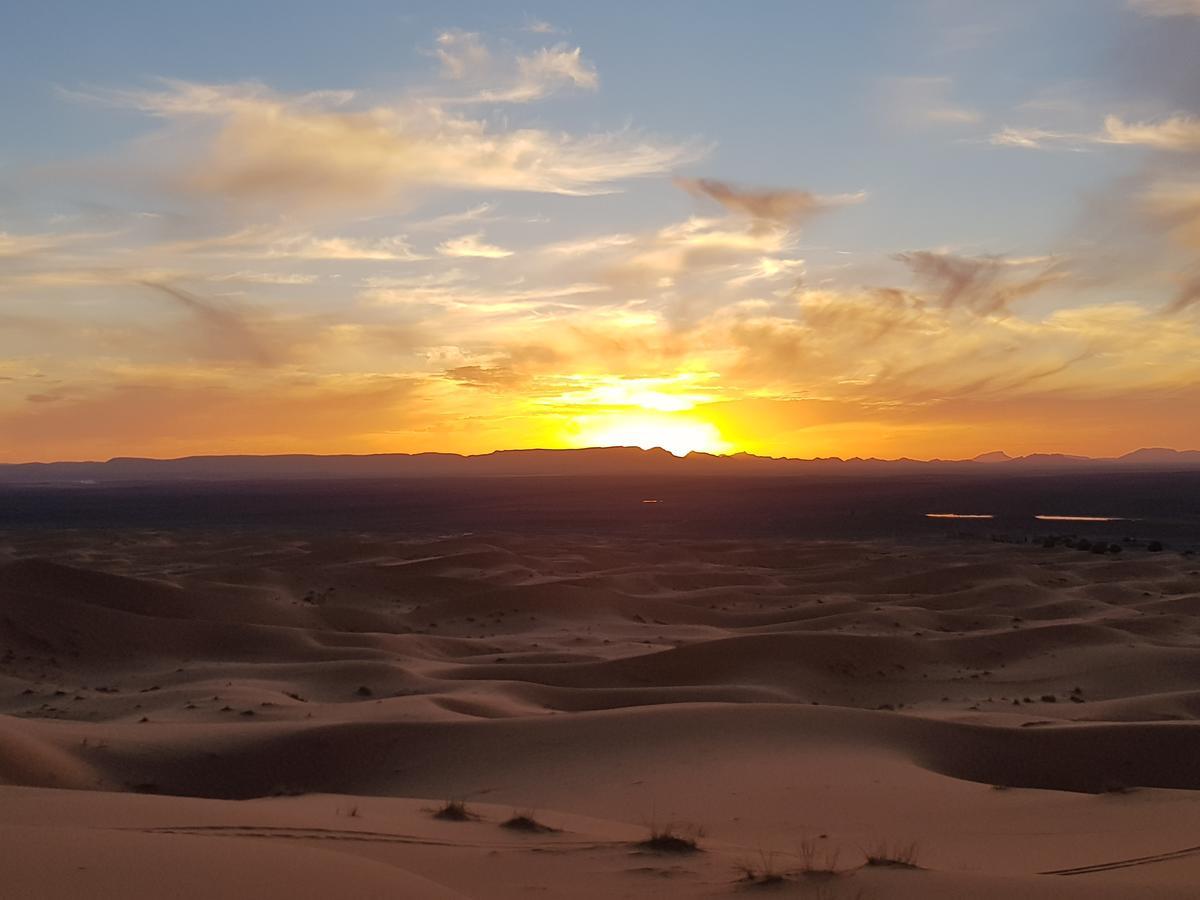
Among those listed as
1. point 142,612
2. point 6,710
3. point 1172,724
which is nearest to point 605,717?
point 1172,724

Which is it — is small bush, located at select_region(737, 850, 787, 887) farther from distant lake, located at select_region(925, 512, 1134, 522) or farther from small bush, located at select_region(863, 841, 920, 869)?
distant lake, located at select_region(925, 512, 1134, 522)

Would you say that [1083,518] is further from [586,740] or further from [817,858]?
[817,858]

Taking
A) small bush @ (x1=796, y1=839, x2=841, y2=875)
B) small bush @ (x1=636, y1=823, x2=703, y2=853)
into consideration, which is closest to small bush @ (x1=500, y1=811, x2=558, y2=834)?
small bush @ (x1=636, y1=823, x2=703, y2=853)

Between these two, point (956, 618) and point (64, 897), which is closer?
point (64, 897)

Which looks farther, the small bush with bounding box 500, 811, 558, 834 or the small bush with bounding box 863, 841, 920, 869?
the small bush with bounding box 500, 811, 558, 834

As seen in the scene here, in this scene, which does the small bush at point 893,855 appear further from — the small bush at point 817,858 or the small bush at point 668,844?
the small bush at point 668,844

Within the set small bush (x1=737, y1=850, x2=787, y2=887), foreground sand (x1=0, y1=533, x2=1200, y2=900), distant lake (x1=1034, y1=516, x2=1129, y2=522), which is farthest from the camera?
distant lake (x1=1034, y1=516, x2=1129, y2=522)

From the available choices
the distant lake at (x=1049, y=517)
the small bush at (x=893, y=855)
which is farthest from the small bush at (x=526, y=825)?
the distant lake at (x=1049, y=517)

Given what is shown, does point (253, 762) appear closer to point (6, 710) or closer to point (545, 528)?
point (6, 710)
